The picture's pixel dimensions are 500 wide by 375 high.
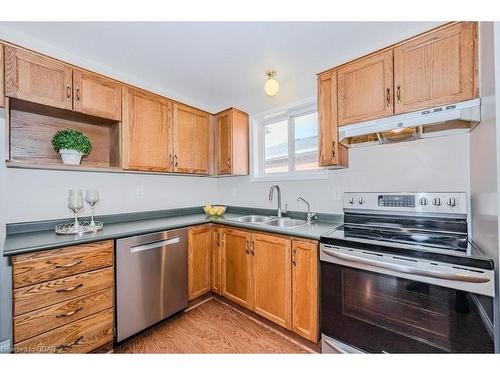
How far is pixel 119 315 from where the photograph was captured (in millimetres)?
1579

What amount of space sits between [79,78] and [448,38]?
2.66 metres

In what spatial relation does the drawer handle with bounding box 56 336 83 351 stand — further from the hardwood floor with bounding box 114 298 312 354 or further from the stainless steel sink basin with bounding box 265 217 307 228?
the stainless steel sink basin with bounding box 265 217 307 228

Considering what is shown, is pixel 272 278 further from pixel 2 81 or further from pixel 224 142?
pixel 2 81

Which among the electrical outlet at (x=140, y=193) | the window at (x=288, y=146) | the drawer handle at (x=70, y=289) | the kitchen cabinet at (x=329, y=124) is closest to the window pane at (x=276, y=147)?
the window at (x=288, y=146)

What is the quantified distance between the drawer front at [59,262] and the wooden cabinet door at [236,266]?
101cm

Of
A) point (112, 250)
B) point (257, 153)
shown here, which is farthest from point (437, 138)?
point (112, 250)

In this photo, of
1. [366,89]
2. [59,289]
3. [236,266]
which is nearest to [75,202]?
[59,289]

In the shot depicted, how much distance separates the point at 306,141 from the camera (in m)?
2.44

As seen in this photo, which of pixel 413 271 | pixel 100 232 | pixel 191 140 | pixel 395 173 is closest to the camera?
pixel 413 271

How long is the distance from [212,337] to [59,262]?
1.27 metres

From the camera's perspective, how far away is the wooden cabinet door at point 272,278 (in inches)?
66.6

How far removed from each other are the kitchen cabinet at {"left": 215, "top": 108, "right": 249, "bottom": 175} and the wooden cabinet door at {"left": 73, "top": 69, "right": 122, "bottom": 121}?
3.78 ft

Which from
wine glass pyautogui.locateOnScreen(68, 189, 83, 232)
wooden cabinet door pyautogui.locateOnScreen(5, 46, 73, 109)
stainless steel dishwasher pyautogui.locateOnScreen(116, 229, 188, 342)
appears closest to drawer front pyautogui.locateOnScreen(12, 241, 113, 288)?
stainless steel dishwasher pyautogui.locateOnScreen(116, 229, 188, 342)

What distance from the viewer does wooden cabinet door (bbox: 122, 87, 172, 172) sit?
197 centimetres
